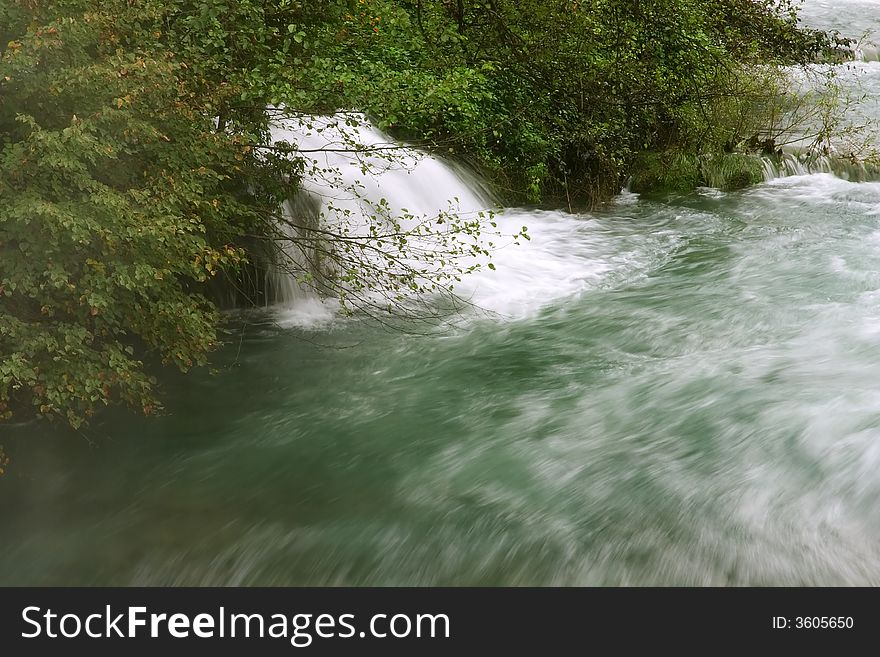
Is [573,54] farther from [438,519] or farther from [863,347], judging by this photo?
[438,519]

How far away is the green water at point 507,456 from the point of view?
484 cm

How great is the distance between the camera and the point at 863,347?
6.93 m

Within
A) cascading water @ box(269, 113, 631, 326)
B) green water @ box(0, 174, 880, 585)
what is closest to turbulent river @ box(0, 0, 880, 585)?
green water @ box(0, 174, 880, 585)

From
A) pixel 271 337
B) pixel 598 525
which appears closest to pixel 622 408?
pixel 598 525

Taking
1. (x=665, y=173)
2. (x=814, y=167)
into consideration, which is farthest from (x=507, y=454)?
(x=814, y=167)

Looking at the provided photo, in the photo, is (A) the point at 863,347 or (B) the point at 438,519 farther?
(A) the point at 863,347

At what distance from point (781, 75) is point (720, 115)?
6.68 ft

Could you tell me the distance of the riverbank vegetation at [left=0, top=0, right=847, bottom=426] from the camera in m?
4.95

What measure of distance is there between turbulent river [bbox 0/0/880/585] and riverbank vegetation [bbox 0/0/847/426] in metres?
0.56

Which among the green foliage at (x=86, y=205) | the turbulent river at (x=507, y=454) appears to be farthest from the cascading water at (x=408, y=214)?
the green foliage at (x=86, y=205)

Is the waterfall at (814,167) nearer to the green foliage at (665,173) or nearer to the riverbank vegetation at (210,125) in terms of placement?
the riverbank vegetation at (210,125)

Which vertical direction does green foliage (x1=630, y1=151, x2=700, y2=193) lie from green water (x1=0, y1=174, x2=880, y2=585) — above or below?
above

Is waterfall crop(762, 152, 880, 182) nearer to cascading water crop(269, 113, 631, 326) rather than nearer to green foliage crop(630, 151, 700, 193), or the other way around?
green foliage crop(630, 151, 700, 193)
